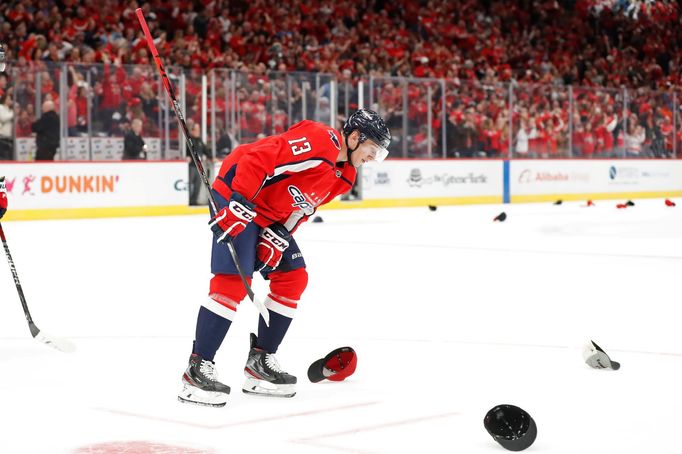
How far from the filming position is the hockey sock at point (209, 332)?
12.4ft

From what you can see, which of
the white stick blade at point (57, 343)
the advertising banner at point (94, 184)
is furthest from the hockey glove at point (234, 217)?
the advertising banner at point (94, 184)

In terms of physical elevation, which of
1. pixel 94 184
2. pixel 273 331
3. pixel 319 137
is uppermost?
pixel 319 137

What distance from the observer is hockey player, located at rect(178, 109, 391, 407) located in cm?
370

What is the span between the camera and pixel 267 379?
390 cm

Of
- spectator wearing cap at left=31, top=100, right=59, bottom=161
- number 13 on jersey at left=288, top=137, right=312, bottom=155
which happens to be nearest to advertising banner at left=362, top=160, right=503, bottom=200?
spectator wearing cap at left=31, top=100, right=59, bottom=161

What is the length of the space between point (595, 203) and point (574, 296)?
39.0 ft

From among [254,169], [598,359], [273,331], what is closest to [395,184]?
[598,359]

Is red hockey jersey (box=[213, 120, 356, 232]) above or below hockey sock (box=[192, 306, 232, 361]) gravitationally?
above

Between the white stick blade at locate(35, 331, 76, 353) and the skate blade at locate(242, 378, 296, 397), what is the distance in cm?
102

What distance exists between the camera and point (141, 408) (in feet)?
11.8

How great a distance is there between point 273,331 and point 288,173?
1.89 feet

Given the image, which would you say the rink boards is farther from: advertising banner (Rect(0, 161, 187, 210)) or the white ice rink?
the white ice rink

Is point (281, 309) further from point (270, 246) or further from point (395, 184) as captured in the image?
point (395, 184)

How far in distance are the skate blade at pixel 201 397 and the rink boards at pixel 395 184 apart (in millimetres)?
9948
